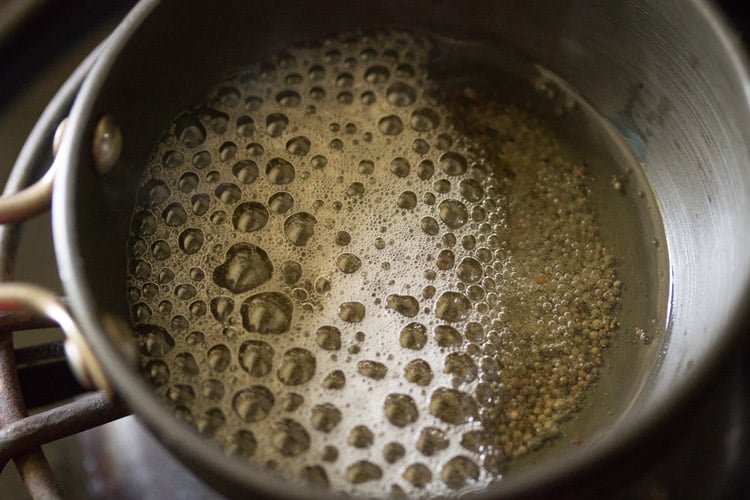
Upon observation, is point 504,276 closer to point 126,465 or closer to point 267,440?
point 267,440

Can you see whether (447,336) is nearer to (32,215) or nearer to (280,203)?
(280,203)

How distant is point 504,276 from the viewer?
663mm

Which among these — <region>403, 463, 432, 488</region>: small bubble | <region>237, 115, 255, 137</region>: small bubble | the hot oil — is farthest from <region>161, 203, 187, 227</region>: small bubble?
<region>403, 463, 432, 488</region>: small bubble

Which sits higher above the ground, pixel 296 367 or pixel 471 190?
pixel 471 190

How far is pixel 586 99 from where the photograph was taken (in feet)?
2.54

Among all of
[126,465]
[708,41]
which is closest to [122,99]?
[126,465]

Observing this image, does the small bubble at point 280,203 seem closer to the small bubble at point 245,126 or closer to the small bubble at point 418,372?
the small bubble at point 245,126

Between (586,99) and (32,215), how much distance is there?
570 mm

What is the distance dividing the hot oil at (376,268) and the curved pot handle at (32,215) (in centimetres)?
10

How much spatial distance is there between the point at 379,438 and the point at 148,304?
24 centimetres

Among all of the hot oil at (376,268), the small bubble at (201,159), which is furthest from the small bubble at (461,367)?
the small bubble at (201,159)

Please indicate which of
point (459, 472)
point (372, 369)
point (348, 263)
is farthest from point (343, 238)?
point (459, 472)

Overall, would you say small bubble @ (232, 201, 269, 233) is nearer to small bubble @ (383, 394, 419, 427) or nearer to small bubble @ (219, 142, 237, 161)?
small bubble @ (219, 142, 237, 161)

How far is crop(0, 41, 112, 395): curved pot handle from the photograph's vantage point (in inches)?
18.4
